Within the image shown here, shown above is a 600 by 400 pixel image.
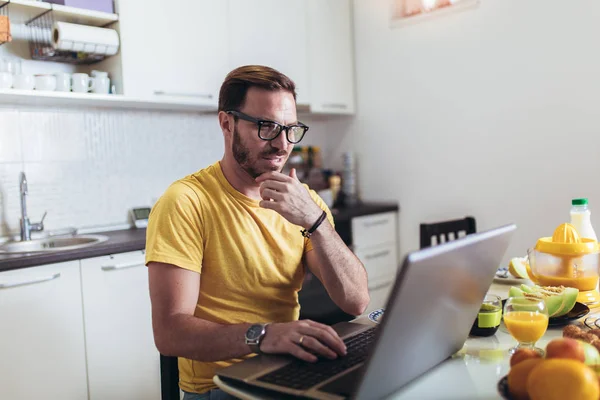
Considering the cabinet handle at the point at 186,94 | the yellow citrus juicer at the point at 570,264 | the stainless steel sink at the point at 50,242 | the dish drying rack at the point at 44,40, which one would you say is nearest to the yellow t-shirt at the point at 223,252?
the yellow citrus juicer at the point at 570,264

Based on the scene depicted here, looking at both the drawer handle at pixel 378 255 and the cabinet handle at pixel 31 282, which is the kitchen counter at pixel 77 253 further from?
the drawer handle at pixel 378 255

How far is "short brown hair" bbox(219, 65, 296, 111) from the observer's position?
1467mm

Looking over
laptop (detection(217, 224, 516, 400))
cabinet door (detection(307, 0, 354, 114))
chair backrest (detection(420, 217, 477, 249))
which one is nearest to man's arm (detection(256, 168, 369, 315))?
laptop (detection(217, 224, 516, 400))

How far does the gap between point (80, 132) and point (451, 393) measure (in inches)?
91.2

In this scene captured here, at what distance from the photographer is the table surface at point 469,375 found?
0.91 metres

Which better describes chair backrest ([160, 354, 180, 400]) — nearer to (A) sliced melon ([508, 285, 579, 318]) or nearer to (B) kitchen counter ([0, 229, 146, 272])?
(A) sliced melon ([508, 285, 579, 318])

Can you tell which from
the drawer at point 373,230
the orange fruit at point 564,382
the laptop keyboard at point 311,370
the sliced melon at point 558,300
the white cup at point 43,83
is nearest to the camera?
the orange fruit at point 564,382

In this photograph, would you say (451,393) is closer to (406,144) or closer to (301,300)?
(301,300)

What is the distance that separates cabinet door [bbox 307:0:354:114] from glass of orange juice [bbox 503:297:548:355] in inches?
96.9

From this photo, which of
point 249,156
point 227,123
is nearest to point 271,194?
point 249,156

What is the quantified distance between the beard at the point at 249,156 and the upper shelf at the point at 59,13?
133 cm

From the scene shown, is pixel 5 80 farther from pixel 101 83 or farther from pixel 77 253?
pixel 77 253

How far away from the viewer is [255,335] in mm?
1087

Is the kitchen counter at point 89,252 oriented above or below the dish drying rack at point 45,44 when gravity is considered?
below
